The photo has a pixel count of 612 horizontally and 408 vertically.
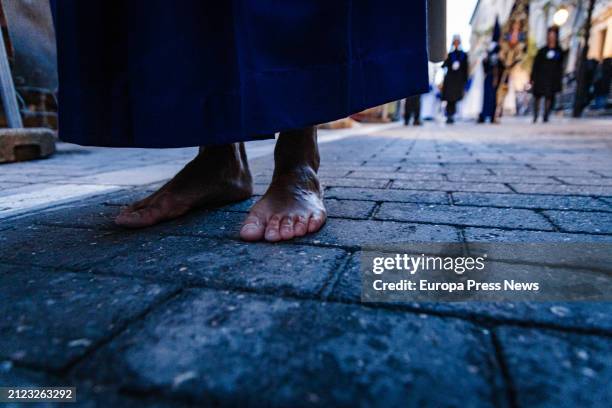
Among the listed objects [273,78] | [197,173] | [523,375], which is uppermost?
[273,78]

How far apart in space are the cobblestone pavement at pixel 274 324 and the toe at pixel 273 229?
29 millimetres

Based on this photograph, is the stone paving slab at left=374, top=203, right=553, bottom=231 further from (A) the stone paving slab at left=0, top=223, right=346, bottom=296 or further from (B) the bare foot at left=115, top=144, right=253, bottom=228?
(B) the bare foot at left=115, top=144, right=253, bottom=228

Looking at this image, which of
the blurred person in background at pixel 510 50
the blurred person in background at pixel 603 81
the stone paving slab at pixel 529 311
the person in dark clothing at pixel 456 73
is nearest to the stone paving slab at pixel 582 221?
the stone paving slab at pixel 529 311

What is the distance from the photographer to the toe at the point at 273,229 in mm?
1027

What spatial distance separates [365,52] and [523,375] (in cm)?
96

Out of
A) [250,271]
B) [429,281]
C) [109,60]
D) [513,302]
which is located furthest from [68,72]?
[513,302]

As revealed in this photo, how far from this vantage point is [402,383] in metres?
0.50

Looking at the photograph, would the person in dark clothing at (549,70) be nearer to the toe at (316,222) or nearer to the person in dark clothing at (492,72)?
the person in dark clothing at (492,72)

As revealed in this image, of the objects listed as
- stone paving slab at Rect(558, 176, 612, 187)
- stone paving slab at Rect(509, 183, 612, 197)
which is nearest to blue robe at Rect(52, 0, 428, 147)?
stone paving slab at Rect(509, 183, 612, 197)

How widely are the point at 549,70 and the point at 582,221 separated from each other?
1024 centimetres

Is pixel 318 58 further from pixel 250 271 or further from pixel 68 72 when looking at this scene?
pixel 68 72

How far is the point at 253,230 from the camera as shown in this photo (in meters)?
1.05

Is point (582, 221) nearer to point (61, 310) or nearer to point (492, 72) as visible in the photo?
point (61, 310)

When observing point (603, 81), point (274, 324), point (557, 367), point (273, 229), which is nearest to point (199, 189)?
point (273, 229)
